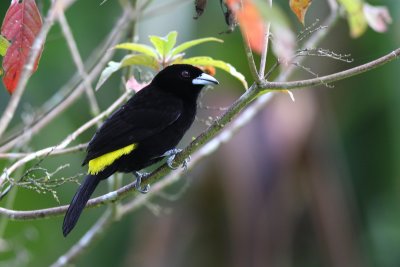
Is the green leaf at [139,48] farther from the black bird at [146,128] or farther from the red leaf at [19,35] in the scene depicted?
the red leaf at [19,35]

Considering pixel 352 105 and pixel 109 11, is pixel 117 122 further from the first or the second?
pixel 352 105

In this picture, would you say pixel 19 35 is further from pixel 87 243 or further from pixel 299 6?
pixel 87 243

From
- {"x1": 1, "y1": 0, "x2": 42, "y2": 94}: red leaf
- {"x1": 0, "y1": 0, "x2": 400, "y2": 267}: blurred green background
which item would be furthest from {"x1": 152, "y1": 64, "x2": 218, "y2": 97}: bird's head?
{"x1": 1, "y1": 0, "x2": 42, "y2": 94}: red leaf

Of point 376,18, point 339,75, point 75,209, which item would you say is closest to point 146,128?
point 75,209

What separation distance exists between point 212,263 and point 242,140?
4.89 ft

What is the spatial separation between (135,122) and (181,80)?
20.7 inches

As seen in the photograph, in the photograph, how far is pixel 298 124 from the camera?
21.9 ft

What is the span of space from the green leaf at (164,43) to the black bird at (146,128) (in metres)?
0.52

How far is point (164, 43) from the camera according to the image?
3.35 metres

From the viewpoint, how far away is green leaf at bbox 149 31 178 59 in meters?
3.33

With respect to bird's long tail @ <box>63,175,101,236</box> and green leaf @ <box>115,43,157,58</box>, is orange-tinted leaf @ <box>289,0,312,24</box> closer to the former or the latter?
green leaf @ <box>115,43,157,58</box>

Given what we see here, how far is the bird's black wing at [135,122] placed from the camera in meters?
3.69

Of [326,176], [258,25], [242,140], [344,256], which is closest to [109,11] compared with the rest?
[242,140]

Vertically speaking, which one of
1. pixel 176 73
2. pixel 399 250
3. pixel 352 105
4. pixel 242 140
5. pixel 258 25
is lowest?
pixel 399 250
